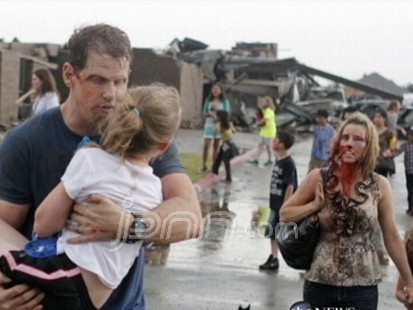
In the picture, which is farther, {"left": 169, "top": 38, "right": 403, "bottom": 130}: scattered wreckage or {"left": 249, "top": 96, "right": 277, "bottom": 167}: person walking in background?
{"left": 169, "top": 38, "right": 403, "bottom": 130}: scattered wreckage

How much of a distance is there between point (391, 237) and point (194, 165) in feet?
39.7

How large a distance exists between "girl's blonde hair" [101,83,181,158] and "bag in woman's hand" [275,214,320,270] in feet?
6.47

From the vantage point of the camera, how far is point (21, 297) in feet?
8.38

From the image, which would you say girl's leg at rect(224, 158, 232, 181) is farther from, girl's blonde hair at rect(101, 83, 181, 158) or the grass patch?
girl's blonde hair at rect(101, 83, 181, 158)

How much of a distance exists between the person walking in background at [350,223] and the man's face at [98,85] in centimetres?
198

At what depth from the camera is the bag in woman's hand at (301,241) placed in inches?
174

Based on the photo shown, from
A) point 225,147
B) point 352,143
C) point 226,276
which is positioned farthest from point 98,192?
point 225,147

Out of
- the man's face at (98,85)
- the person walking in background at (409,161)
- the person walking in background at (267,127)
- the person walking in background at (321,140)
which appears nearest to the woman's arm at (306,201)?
the man's face at (98,85)

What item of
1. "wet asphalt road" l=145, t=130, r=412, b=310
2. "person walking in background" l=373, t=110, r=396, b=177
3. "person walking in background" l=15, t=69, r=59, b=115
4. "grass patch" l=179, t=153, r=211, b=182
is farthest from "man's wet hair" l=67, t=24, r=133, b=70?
"grass patch" l=179, t=153, r=211, b=182

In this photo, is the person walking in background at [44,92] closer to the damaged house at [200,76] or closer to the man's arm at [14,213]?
the man's arm at [14,213]

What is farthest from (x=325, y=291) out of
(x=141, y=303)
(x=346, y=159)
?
(x=141, y=303)

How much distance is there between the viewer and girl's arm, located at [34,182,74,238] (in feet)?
8.42

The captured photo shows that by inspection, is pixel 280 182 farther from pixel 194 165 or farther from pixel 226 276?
pixel 194 165

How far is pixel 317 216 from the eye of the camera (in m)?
4.43
